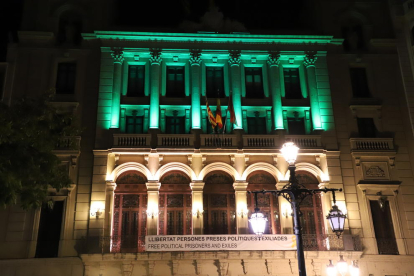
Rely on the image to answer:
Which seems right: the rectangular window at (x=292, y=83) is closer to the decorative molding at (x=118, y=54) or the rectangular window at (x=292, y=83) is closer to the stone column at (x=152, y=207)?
the stone column at (x=152, y=207)

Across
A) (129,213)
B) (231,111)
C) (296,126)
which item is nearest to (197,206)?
(129,213)

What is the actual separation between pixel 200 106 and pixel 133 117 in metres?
3.94

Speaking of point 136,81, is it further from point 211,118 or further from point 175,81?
point 211,118

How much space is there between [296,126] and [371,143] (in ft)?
14.1

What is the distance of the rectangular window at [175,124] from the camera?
81.5ft

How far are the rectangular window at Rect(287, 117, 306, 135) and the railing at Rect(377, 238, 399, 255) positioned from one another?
723cm

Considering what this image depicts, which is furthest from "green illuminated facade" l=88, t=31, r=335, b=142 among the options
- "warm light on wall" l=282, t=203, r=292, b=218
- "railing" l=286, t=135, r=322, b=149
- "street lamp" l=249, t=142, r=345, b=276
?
"street lamp" l=249, t=142, r=345, b=276

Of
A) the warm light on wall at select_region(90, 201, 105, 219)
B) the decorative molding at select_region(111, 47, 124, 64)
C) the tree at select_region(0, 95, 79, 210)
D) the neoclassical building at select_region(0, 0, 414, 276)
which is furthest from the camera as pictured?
the decorative molding at select_region(111, 47, 124, 64)

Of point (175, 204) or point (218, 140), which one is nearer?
point (175, 204)

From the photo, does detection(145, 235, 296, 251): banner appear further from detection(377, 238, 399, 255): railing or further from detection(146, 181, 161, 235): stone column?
detection(377, 238, 399, 255): railing

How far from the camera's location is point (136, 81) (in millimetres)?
25812

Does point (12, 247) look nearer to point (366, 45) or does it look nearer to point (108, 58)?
point (108, 58)

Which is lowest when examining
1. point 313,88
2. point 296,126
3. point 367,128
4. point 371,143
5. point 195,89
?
point 371,143

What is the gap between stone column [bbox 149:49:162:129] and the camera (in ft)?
79.8
